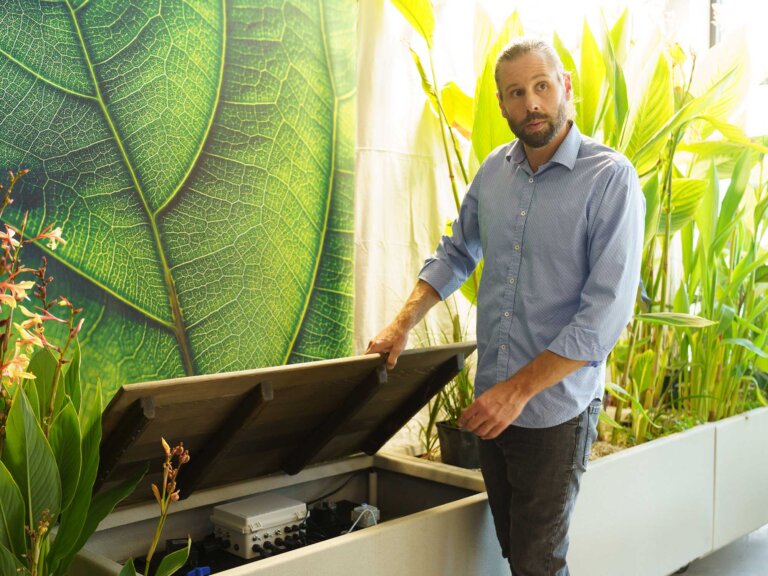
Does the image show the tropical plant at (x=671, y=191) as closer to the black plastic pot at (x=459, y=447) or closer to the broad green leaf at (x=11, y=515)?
the black plastic pot at (x=459, y=447)

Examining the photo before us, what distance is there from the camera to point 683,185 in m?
2.96

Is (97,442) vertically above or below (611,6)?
below

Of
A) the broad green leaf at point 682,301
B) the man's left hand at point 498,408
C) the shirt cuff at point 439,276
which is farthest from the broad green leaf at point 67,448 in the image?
the broad green leaf at point 682,301

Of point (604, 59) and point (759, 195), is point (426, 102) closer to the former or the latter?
point (604, 59)

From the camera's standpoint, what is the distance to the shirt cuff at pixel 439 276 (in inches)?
83.0

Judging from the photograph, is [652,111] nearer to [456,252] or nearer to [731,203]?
[731,203]

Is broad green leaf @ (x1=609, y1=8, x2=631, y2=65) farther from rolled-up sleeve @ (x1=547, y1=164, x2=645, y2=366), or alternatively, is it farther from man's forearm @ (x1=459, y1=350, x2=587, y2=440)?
man's forearm @ (x1=459, y1=350, x2=587, y2=440)

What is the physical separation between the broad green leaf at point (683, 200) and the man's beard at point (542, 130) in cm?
124

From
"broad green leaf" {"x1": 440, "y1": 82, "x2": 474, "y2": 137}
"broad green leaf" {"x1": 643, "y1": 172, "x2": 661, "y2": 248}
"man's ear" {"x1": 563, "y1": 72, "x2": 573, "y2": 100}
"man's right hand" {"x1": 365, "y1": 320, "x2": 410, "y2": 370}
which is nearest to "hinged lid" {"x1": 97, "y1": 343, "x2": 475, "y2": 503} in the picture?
"man's right hand" {"x1": 365, "y1": 320, "x2": 410, "y2": 370}

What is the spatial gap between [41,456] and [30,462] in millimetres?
18

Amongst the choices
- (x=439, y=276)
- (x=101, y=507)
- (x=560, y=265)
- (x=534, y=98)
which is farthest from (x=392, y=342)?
(x=101, y=507)

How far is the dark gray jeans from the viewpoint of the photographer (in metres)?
1.83

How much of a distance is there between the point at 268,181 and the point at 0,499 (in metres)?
1.26

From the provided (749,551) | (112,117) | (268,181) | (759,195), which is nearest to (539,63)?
(268,181)
